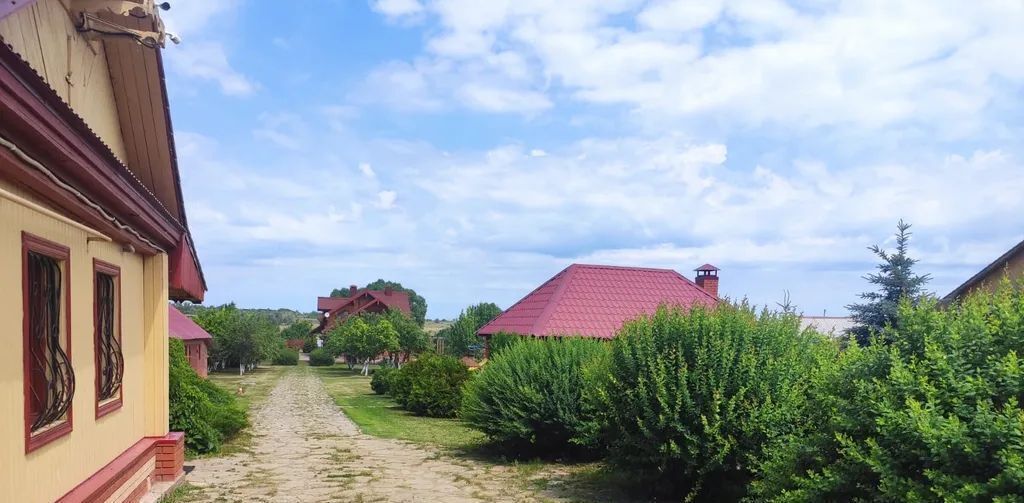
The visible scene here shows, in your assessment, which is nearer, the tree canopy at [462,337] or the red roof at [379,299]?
the tree canopy at [462,337]

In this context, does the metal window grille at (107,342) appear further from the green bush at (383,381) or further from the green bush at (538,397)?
the green bush at (383,381)

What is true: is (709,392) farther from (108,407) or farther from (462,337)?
(462,337)

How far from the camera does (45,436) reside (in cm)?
507

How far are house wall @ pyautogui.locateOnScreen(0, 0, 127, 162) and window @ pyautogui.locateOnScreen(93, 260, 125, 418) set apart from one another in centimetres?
143

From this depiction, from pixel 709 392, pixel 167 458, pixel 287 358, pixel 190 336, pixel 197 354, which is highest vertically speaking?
pixel 190 336

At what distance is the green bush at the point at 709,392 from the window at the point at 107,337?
18.7ft

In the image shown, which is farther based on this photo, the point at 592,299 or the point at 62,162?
the point at 592,299

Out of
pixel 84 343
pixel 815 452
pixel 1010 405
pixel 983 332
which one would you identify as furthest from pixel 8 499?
pixel 983 332

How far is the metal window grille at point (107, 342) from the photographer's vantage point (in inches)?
270

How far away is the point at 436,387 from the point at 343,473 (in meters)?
10.8

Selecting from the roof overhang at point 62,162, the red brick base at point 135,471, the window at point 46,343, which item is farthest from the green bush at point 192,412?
the window at point 46,343

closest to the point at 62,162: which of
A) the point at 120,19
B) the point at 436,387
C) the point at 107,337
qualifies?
the point at 120,19

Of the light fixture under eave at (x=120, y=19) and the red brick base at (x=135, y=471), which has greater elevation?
the light fixture under eave at (x=120, y=19)

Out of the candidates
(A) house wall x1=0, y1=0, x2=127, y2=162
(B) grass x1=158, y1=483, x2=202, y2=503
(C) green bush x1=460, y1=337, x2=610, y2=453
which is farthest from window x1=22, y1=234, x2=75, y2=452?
(C) green bush x1=460, y1=337, x2=610, y2=453
